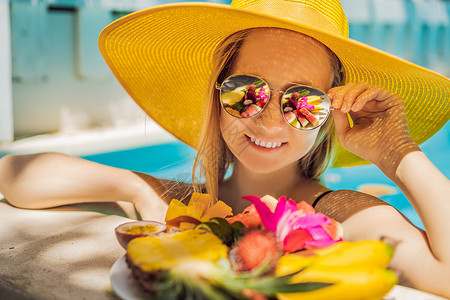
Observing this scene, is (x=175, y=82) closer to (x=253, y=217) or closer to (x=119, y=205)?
(x=119, y=205)

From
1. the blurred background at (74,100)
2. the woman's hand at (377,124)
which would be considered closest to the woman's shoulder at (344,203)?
the woman's hand at (377,124)

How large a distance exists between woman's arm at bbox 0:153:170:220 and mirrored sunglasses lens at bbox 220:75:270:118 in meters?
0.63

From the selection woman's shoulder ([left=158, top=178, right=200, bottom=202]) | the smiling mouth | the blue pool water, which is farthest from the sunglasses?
the blue pool water

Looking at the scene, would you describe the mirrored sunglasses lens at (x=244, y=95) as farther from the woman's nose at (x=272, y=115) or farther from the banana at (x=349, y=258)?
the banana at (x=349, y=258)

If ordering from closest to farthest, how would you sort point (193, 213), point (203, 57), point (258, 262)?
point (258, 262)
point (193, 213)
point (203, 57)

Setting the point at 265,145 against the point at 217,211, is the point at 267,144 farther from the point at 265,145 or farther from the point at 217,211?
the point at 217,211

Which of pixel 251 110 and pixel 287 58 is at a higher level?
pixel 287 58

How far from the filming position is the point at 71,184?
2.09 m

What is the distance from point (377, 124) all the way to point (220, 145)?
707mm

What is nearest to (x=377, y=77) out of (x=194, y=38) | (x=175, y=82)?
(x=194, y=38)

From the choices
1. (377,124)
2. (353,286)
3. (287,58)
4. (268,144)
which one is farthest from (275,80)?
(353,286)

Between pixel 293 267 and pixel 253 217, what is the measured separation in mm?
297

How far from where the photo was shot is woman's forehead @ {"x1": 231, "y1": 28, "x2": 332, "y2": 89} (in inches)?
65.6

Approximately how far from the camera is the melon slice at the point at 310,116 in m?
1.64
